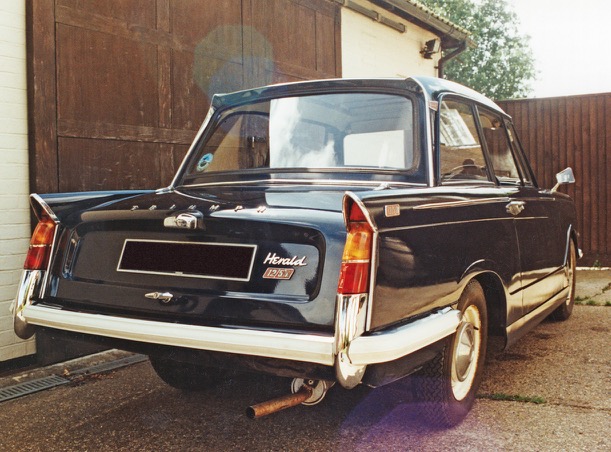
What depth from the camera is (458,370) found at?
10.5 ft

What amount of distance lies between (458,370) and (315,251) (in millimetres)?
1194

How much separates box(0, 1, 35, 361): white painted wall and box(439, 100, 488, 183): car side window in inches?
118

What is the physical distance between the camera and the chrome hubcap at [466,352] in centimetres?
315

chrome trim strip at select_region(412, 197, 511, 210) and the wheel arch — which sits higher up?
chrome trim strip at select_region(412, 197, 511, 210)

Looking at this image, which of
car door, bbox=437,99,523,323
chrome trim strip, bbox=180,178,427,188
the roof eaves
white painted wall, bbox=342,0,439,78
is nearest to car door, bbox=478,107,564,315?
car door, bbox=437,99,523,323

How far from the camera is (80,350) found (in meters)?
4.86

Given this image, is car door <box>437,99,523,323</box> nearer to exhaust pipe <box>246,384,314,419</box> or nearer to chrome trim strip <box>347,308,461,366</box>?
chrome trim strip <box>347,308,461,366</box>

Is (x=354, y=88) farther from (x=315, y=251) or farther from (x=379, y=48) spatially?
(x=379, y=48)

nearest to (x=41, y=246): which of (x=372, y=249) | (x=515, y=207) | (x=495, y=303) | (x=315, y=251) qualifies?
(x=315, y=251)

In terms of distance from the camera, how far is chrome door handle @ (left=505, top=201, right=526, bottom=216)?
12.1 feet

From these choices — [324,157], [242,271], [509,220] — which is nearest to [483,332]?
[509,220]

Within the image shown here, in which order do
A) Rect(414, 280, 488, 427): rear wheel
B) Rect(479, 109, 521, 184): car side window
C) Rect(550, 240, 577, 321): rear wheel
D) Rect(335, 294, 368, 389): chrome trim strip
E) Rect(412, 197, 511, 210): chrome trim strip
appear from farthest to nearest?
Rect(550, 240, 577, 321): rear wheel, Rect(479, 109, 521, 184): car side window, Rect(414, 280, 488, 427): rear wheel, Rect(412, 197, 511, 210): chrome trim strip, Rect(335, 294, 368, 389): chrome trim strip

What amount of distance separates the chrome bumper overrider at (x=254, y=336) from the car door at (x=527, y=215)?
1.24m

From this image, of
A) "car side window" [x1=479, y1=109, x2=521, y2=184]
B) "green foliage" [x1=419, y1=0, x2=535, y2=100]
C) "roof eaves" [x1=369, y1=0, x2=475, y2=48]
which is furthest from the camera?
"green foliage" [x1=419, y1=0, x2=535, y2=100]
